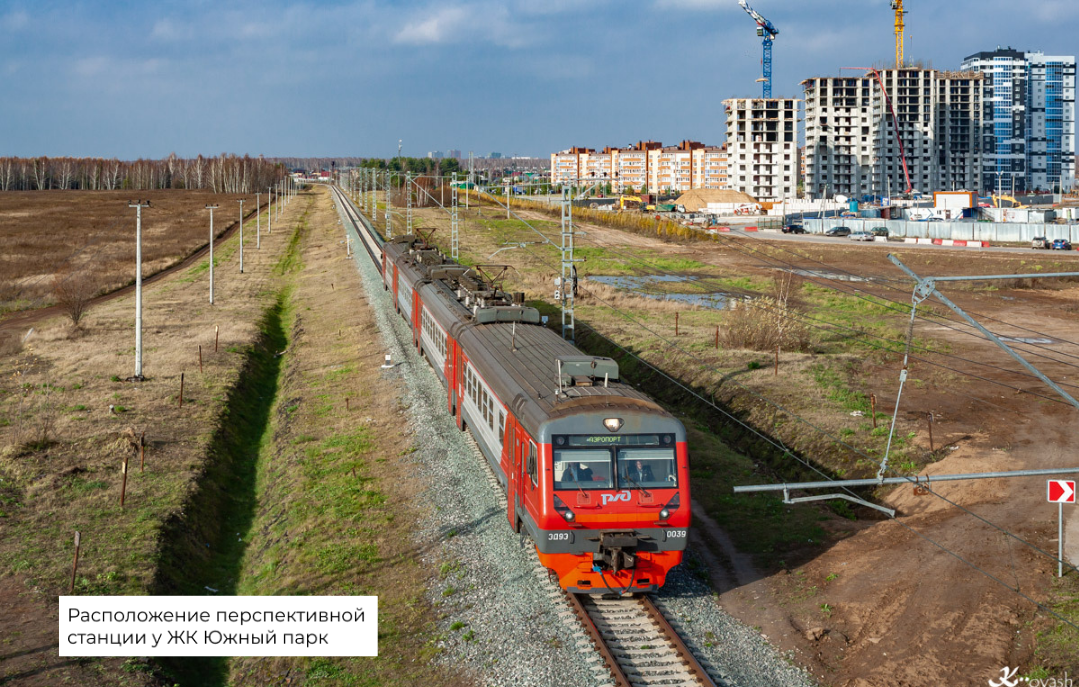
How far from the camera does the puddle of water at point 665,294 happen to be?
60281 millimetres

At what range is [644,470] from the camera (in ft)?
52.3

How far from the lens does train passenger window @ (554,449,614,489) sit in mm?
15844

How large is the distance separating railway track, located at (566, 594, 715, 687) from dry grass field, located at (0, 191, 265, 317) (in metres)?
54.1

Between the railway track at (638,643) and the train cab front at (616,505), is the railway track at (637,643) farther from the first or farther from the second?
A: the train cab front at (616,505)

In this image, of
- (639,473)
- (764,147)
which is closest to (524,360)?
(639,473)

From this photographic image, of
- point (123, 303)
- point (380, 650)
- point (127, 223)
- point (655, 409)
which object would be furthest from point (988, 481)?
point (127, 223)

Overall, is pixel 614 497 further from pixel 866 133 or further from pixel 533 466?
pixel 866 133

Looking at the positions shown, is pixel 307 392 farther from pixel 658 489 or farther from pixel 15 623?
pixel 658 489

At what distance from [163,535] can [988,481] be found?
1959 centimetres

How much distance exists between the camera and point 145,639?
16.0 metres

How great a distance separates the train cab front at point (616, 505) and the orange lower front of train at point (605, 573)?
17mm

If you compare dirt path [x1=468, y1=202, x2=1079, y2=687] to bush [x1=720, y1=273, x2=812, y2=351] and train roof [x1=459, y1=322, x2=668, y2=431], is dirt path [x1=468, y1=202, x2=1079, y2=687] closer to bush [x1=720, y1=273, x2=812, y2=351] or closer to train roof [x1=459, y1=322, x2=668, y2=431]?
train roof [x1=459, y1=322, x2=668, y2=431]

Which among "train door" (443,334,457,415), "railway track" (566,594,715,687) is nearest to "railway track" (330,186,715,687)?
"railway track" (566,594,715,687)
